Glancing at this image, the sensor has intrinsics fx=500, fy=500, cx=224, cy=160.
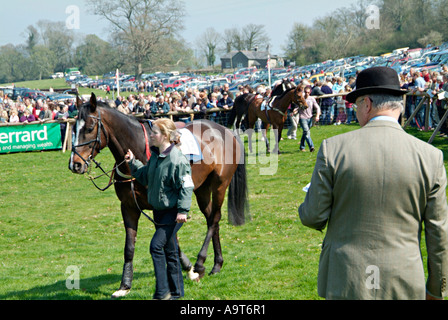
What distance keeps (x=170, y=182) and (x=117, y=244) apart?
425 cm

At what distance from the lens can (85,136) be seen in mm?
6223

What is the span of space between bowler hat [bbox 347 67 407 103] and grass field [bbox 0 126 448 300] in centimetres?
330

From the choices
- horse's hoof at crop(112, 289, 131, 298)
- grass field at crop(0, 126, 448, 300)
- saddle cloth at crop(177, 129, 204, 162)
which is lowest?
grass field at crop(0, 126, 448, 300)

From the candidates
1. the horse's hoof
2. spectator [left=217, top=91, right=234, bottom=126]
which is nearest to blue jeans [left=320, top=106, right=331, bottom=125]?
spectator [left=217, top=91, right=234, bottom=126]

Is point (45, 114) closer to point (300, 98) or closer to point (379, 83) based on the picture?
point (300, 98)

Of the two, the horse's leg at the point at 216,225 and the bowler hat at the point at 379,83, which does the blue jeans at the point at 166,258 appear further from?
the bowler hat at the point at 379,83

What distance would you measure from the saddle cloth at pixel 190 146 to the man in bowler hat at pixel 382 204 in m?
3.77

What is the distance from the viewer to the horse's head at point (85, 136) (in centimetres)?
620

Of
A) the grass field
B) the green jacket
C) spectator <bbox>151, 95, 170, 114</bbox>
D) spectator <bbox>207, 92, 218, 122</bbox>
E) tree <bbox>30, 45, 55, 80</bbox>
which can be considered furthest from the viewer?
tree <bbox>30, 45, 55, 80</bbox>

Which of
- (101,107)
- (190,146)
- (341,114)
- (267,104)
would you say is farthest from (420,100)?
(101,107)

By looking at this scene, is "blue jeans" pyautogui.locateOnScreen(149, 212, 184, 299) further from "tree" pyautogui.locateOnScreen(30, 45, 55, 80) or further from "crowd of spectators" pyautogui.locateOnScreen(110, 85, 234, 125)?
"tree" pyautogui.locateOnScreen(30, 45, 55, 80)

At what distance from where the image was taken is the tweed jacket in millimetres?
2803

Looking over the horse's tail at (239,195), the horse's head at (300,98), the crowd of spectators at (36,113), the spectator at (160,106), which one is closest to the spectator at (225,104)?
the spectator at (160,106)
